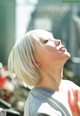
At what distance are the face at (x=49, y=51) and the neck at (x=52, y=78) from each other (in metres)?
0.05

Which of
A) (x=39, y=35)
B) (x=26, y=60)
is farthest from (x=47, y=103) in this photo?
(x=39, y=35)

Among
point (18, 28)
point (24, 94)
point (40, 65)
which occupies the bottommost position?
point (24, 94)

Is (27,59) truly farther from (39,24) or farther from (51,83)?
(39,24)

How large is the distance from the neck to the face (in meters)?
0.05

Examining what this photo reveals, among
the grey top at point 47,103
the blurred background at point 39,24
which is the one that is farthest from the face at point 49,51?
the blurred background at point 39,24

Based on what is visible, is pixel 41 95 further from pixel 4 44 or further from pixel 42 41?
pixel 4 44

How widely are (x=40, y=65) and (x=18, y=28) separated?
370 centimetres

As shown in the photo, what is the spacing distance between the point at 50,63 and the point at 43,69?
68 millimetres

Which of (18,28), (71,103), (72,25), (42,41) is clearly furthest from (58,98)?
(72,25)

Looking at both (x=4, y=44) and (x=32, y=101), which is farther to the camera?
(x=4, y=44)

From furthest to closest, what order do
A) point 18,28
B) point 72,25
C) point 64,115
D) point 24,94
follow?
point 72,25 → point 18,28 → point 24,94 → point 64,115

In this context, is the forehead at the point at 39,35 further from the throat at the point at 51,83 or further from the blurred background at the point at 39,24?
the blurred background at the point at 39,24

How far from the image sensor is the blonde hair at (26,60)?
272cm

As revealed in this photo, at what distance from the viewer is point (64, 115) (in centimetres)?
262
